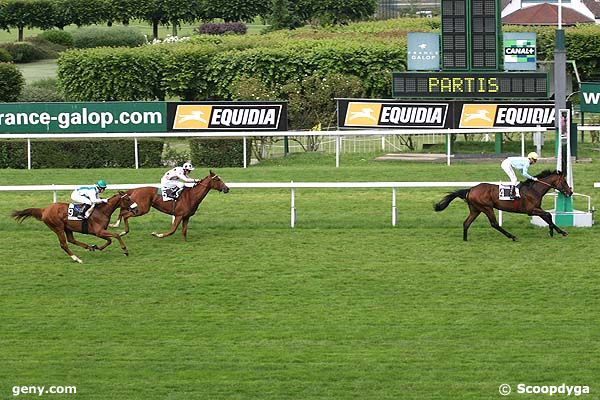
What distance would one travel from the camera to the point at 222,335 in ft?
33.5

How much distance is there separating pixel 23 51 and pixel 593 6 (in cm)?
2298

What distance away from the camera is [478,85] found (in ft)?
73.9

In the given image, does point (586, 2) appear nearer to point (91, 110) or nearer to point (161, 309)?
point (91, 110)

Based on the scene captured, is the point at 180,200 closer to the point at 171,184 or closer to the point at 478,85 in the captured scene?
the point at 171,184

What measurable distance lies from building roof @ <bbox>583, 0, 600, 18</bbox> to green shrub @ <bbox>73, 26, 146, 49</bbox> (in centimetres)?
1817

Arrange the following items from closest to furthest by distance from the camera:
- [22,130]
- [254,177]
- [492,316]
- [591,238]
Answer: [492,316], [591,238], [254,177], [22,130]

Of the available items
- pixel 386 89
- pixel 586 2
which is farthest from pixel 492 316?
pixel 586 2

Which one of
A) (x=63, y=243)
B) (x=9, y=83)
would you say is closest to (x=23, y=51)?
(x=9, y=83)

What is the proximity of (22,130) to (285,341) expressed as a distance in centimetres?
1207

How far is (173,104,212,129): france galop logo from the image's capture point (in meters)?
21.6

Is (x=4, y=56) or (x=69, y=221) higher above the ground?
(x=4, y=56)

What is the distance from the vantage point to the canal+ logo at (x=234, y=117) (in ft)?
70.8

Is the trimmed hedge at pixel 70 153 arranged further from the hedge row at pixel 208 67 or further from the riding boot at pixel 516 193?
the hedge row at pixel 208 67

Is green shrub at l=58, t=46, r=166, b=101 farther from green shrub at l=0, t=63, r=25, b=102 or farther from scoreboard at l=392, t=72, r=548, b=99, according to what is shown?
scoreboard at l=392, t=72, r=548, b=99
